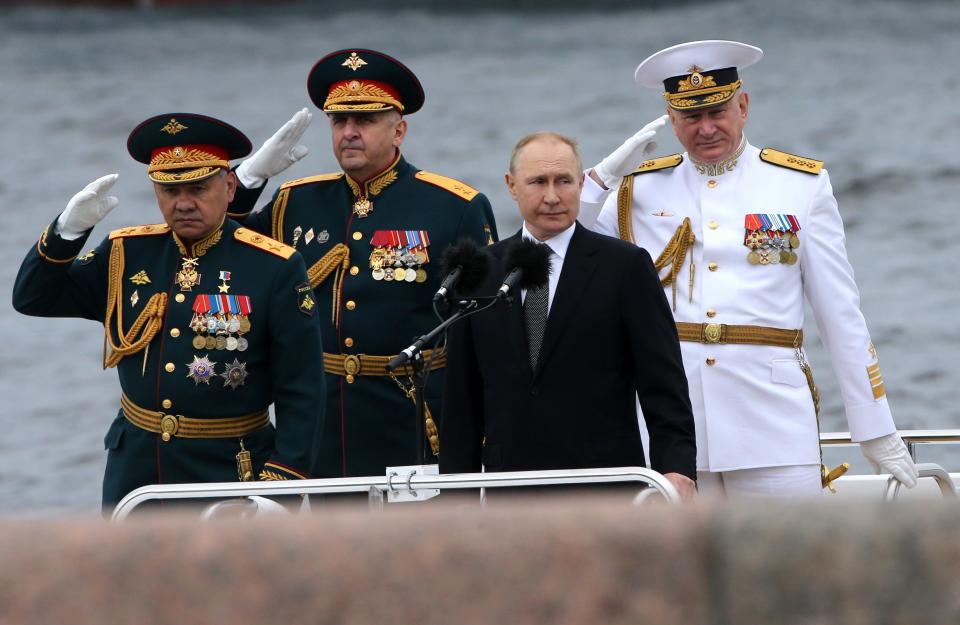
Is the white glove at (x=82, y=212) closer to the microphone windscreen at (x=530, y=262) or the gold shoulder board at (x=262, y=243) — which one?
the gold shoulder board at (x=262, y=243)

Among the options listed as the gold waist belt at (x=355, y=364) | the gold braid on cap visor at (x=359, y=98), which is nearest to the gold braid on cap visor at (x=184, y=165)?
the gold braid on cap visor at (x=359, y=98)

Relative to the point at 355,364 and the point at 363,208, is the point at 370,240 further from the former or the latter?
the point at 355,364

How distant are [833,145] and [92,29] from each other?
17.2 metres

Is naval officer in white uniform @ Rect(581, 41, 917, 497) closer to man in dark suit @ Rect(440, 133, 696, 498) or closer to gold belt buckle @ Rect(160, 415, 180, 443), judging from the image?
man in dark suit @ Rect(440, 133, 696, 498)

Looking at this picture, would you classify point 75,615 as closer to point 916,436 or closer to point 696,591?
point 696,591

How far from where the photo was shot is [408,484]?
354 centimetres

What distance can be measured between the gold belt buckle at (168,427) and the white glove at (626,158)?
1387 millimetres

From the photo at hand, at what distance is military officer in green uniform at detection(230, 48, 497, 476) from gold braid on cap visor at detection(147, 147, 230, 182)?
2.00 ft

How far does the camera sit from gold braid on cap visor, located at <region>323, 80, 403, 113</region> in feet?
17.0

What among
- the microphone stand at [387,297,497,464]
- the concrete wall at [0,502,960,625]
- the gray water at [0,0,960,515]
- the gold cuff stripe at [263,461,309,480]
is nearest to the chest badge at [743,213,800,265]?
the microphone stand at [387,297,497,464]

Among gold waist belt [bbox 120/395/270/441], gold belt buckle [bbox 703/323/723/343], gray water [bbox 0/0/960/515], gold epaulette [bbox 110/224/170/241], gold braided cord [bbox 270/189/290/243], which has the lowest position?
gold waist belt [bbox 120/395/270/441]

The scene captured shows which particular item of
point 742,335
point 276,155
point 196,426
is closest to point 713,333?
point 742,335

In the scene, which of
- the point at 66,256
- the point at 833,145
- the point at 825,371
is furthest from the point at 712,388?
the point at 833,145

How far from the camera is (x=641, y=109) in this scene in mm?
30672
